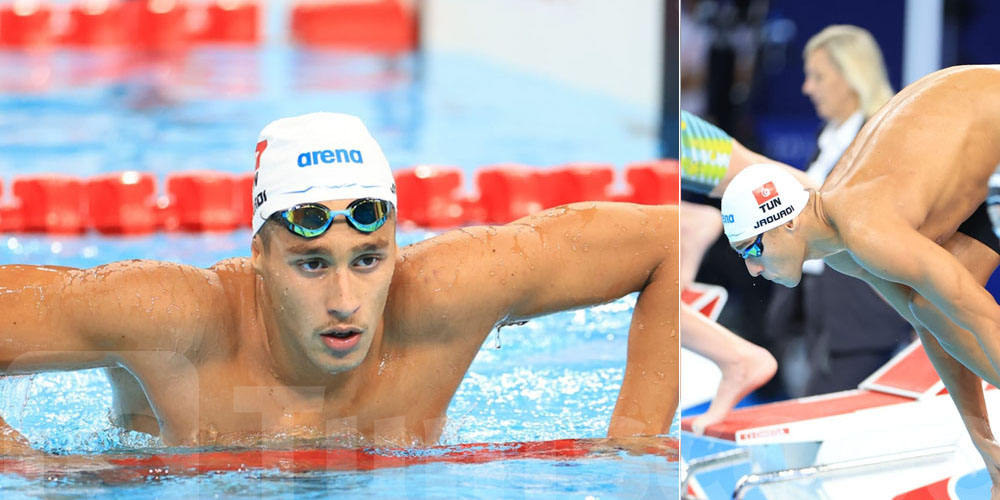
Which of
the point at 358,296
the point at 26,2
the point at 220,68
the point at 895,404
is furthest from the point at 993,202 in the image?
the point at 26,2

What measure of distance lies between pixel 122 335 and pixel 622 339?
1.81 m

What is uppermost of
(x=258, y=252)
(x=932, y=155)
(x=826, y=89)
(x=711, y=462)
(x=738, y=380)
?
(x=826, y=89)

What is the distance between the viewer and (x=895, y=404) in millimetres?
2467

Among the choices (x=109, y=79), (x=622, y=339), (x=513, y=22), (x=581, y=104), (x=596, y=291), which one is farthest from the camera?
(x=109, y=79)

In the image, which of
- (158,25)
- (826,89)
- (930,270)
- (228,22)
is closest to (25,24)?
(158,25)

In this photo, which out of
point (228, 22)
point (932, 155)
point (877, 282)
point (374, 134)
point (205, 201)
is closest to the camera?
point (932, 155)

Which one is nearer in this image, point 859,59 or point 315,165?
point 315,165

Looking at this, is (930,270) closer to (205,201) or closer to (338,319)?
(338,319)

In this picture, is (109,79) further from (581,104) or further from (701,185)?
(701,185)

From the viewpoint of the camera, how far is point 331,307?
6.68ft

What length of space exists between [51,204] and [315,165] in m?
2.94

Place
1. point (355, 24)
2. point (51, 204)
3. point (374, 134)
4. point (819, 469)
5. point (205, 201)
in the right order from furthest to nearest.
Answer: point (355, 24) → point (374, 134) → point (51, 204) → point (205, 201) → point (819, 469)

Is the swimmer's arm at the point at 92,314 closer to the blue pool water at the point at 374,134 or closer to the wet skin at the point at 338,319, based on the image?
the wet skin at the point at 338,319

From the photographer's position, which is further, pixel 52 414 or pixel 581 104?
pixel 581 104
